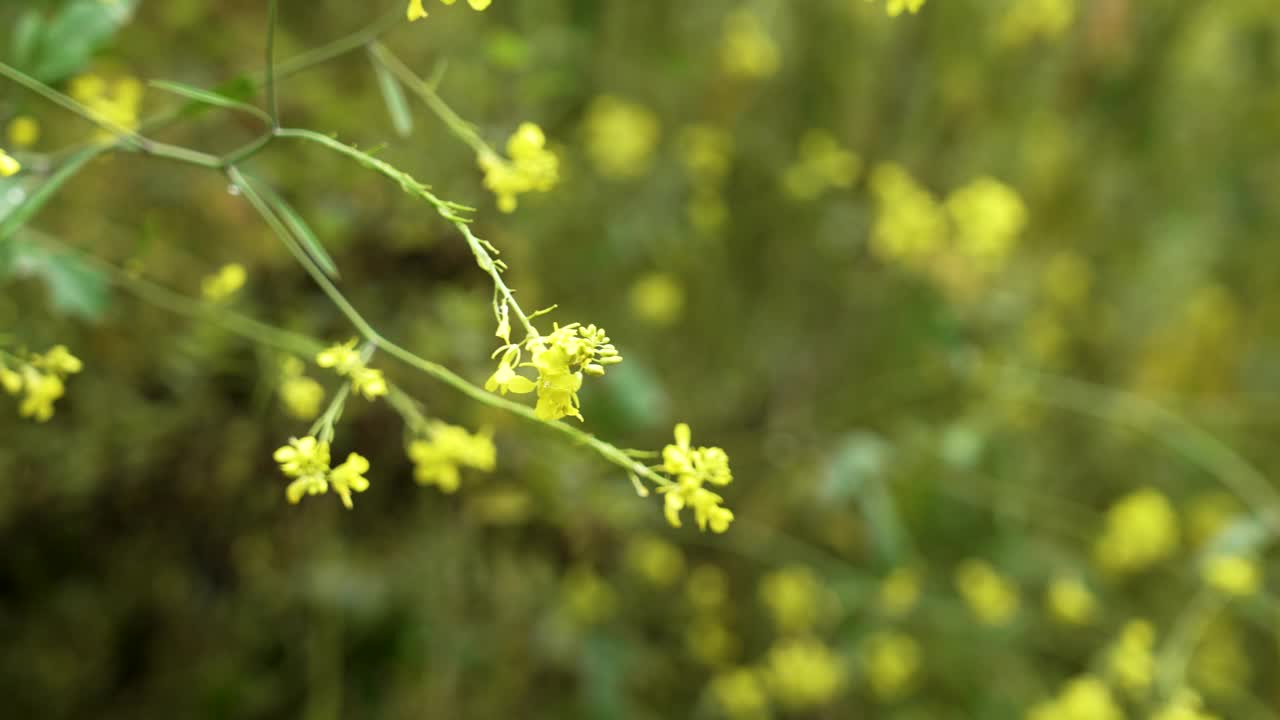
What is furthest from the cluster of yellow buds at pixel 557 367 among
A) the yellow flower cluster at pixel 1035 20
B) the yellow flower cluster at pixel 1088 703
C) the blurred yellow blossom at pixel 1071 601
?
the yellow flower cluster at pixel 1035 20

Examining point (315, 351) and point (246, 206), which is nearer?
point (315, 351)

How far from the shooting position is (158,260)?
120 centimetres

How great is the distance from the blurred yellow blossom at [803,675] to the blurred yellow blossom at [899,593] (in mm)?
106

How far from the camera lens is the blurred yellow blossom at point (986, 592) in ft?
4.91

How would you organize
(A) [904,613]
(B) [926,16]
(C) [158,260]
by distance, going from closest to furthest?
(C) [158,260] → (A) [904,613] → (B) [926,16]

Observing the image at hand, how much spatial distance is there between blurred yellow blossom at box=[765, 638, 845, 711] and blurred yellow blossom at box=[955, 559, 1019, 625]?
0.22 metres

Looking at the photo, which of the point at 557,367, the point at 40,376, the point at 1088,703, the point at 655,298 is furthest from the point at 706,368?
the point at 557,367

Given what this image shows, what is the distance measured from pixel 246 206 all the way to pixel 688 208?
24.6 inches

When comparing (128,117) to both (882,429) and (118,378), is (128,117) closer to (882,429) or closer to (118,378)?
(118,378)

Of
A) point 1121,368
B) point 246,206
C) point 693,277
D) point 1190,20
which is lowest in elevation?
point 246,206

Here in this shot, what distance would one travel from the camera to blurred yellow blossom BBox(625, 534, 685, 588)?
1.42 m

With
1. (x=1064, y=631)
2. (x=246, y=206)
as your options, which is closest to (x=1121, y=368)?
(x=1064, y=631)

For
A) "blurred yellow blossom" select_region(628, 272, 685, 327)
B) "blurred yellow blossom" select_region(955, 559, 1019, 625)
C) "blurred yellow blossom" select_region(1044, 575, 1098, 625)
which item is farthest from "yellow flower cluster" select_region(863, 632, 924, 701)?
"blurred yellow blossom" select_region(628, 272, 685, 327)

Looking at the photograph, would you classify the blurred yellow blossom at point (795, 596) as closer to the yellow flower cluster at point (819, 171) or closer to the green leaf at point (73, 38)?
the yellow flower cluster at point (819, 171)
